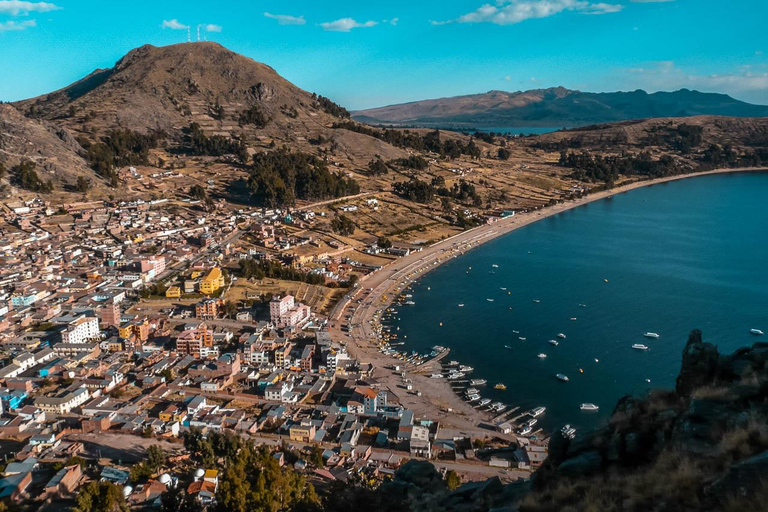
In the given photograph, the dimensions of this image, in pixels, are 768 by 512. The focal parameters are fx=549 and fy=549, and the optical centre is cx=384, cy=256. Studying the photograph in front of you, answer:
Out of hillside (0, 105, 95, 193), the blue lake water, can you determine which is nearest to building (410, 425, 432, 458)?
the blue lake water

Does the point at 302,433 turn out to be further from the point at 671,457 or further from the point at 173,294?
the point at 173,294

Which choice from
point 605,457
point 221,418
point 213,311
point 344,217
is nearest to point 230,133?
point 344,217

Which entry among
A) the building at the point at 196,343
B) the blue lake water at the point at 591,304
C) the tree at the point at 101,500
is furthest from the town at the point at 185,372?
the blue lake water at the point at 591,304

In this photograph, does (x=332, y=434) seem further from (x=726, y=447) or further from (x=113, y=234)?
(x=113, y=234)

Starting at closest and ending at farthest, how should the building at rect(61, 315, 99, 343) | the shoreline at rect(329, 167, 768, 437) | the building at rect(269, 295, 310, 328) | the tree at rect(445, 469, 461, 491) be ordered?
the tree at rect(445, 469, 461, 491) < the shoreline at rect(329, 167, 768, 437) < the building at rect(61, 315, 99, 343) < the building at rect(269, 295, 310, 328)

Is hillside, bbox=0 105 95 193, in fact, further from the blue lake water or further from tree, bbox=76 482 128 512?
tree, bbox=76 482 128 512

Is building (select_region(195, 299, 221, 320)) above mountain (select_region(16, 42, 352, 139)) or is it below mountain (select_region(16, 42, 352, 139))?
below

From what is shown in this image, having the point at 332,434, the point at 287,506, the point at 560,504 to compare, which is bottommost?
the point at 332,434
